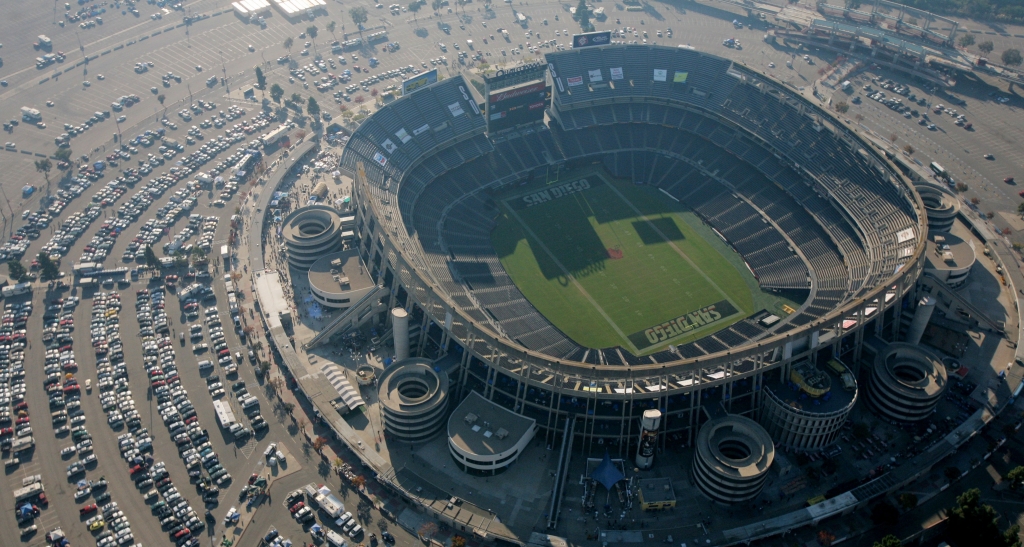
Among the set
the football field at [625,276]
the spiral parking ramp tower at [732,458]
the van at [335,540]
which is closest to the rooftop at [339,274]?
the football field at [625,276]

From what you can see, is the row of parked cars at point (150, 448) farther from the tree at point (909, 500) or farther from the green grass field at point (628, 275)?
the tree at point (909, 500)

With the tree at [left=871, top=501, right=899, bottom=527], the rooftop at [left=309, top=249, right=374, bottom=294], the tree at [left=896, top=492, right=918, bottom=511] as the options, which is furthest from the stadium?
the tree at [left=896, top=492, right=918, bottom=511]

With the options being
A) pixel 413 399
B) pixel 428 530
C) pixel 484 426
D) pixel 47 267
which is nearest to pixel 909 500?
pixel 484 426

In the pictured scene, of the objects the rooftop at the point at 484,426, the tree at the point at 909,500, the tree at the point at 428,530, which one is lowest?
the tree at the point at 909,500

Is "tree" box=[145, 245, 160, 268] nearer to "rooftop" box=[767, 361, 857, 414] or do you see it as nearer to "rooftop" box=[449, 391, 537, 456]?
"rooftop" box=[449, 391, 537, 456]

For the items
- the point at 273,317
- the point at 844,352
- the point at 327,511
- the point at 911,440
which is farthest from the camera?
the point at 273,317

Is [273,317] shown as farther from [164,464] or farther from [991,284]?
[991,284]

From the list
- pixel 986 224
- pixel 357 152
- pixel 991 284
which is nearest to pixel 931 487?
pixel 991 284
